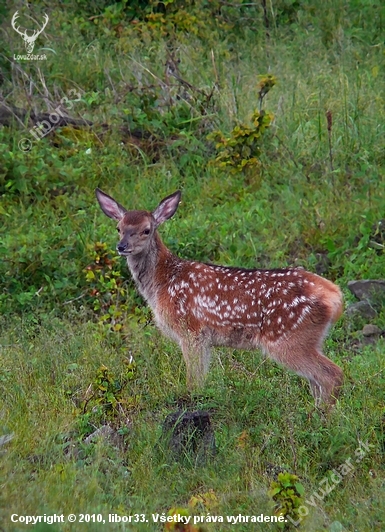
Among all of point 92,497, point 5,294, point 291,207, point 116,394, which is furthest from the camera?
point 291,207

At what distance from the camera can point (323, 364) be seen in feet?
24.9

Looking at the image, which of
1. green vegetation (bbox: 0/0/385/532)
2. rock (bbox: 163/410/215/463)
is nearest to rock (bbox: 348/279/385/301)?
green vegetation (bbox: 0/0/385/532)

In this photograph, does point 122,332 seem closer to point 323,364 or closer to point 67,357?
point 67,357

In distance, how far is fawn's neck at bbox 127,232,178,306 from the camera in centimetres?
871

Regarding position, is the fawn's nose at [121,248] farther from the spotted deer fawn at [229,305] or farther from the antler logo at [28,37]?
the antler logo at [28,37]

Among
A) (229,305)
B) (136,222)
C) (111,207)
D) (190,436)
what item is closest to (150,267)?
(136,222)

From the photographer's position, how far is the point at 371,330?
28.9 ft

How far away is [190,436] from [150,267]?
2340 millimetres

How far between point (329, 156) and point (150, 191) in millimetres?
1805

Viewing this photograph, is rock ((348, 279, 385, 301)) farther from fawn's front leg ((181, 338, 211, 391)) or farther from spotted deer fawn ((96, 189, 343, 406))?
fawn's front leg ((181, 338, 211, 391))

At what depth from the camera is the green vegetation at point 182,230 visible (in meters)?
6.46

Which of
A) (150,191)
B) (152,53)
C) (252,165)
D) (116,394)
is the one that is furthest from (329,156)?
(116,394)

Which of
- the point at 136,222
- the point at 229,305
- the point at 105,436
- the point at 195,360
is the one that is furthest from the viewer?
the point at 136,222

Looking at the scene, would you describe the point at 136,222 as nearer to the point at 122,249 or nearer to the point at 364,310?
the point at 122,249
